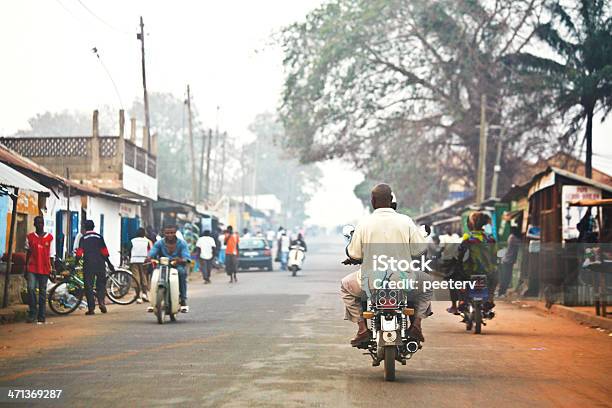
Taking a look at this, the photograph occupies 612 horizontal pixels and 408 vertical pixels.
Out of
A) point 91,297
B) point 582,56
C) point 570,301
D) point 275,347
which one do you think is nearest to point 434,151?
point 582,56

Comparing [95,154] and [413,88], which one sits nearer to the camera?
[95,154]

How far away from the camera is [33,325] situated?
17.0 metres

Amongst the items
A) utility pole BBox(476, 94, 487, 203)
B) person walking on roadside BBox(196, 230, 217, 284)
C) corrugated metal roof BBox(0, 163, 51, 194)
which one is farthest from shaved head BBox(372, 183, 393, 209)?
utility pole BBox(476, 94, 487, 203)

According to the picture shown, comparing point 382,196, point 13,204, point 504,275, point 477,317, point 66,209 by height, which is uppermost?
point 66,209

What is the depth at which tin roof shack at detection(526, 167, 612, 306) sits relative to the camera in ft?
68.5

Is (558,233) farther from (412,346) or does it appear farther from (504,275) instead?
(412,346)

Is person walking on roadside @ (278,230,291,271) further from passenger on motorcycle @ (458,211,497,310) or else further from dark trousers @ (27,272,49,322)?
passenger on motorcycle @ (458,211,497,310)

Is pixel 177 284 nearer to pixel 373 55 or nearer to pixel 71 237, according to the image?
pixel 71 237

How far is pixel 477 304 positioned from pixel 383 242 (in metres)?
5.46

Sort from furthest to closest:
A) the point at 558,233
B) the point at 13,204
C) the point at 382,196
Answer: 1. the point at 558,233
2. the point at 13,204
3. the point at 382,196

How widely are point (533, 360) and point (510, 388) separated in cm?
249

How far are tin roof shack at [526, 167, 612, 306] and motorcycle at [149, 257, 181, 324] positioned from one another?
8336mm

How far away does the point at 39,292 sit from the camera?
57.1ft

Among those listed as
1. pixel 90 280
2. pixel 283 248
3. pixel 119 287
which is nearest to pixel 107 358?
pixel 90 280
